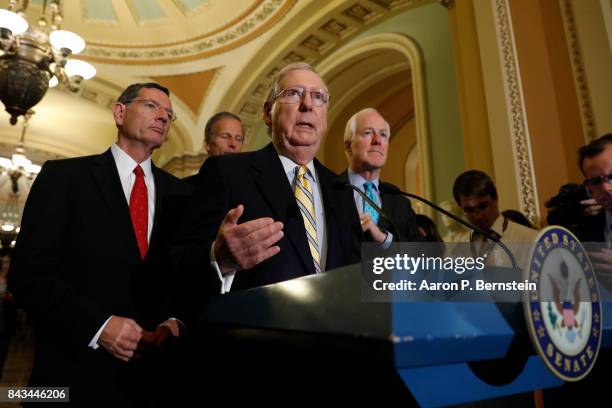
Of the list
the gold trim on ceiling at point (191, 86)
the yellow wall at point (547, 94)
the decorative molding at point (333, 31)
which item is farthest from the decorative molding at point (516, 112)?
the gold trim on ceiling at point (191, 86)

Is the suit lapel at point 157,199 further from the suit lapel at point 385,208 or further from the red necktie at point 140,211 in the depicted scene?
the suit lapel at point 385,208

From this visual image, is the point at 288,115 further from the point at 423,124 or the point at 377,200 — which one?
the point at 423,124

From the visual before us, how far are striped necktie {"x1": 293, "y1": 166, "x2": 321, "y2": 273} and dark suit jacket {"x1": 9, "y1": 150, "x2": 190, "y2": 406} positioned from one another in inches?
17.7

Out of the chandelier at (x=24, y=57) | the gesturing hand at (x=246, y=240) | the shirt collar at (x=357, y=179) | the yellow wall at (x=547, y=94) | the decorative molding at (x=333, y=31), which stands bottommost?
the gesturing hand at (x=246, y=240)

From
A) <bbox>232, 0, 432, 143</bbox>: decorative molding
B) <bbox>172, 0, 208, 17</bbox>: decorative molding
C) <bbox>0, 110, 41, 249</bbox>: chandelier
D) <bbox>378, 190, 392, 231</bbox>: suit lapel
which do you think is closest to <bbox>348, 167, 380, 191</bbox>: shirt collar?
<bbox>378, 190, 392, 231</bbox>: suit lapel

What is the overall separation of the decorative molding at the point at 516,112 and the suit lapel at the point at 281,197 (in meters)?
2.20

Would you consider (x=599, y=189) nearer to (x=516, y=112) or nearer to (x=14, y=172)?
(x=516, y=112)

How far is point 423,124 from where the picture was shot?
4.56 m

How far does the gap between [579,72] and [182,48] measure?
6.46m

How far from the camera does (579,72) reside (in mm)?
2801

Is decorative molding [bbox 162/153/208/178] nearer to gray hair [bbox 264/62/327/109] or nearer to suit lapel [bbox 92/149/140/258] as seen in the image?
suit lapel [bbox 92/149/140/258]

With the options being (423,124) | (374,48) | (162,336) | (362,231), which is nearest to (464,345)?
(162,336)

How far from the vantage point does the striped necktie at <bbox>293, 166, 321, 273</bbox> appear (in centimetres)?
101

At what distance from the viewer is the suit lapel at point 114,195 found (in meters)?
1.27
